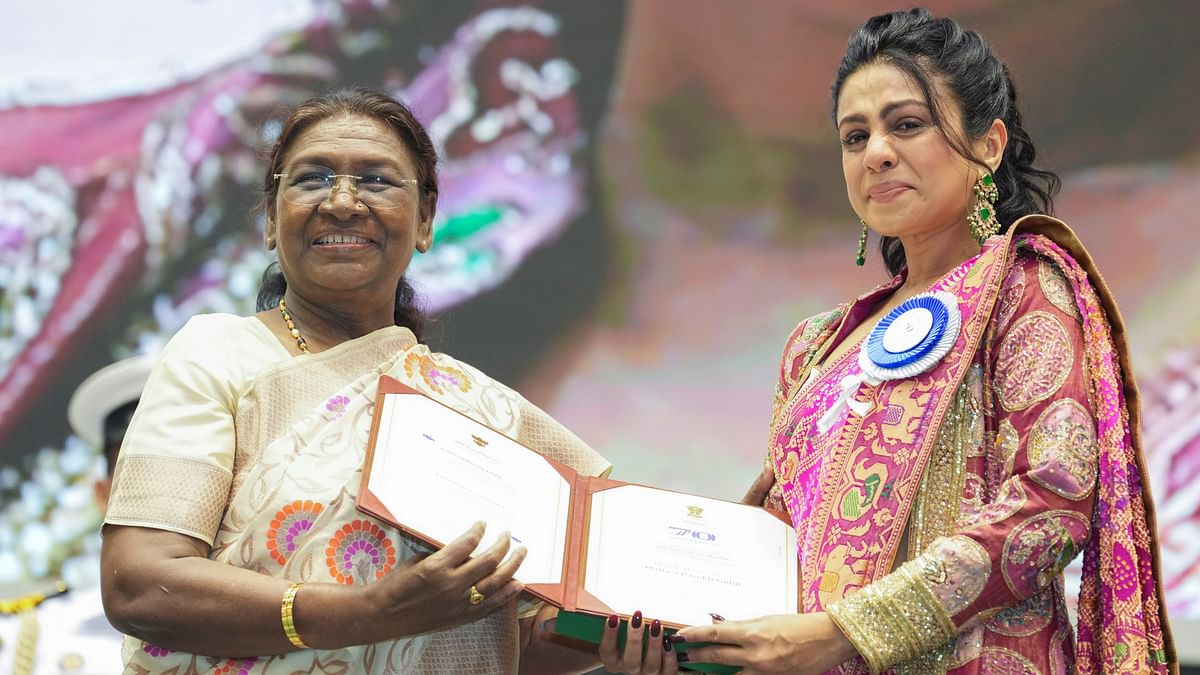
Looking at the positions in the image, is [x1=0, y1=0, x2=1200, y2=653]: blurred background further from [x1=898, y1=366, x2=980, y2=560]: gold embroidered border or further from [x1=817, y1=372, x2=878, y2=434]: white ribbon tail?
[x1=898, y1=366, x2=980, y2=560]: gold embroidered border

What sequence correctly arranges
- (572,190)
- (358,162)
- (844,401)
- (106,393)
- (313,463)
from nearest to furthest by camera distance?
(313,463) < (844,401) < (358,162) < (106,393) < (572,190)

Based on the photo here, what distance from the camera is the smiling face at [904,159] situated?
231 cm

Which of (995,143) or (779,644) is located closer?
(779,644)

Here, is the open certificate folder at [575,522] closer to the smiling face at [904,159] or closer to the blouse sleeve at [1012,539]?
the blouse sleeve at [1012,539]

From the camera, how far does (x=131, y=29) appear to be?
443 cm

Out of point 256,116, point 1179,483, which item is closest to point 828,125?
point 1179,483

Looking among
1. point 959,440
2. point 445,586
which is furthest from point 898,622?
point 445,586

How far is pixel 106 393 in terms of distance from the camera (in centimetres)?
386

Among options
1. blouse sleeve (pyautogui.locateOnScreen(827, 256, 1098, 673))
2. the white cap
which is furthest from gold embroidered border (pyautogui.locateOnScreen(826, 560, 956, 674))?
the white cap

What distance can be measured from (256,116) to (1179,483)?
314cm

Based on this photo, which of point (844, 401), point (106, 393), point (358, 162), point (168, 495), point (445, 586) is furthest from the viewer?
point (106, 393)

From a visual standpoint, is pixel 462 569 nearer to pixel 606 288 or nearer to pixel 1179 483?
pixel 606 288

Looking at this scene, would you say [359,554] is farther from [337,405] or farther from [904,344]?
[904,344]

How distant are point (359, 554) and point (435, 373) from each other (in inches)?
15.7
